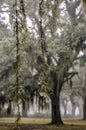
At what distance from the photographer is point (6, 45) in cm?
1970

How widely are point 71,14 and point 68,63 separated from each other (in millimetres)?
3816

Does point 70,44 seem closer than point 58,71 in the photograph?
Yes

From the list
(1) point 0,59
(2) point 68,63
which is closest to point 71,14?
(2) point 68,63

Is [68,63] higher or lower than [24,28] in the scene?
higher

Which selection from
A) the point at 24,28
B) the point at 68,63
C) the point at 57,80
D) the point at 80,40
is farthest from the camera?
the point at 57,80

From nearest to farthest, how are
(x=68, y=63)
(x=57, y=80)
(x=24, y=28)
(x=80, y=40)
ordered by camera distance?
(x=24, y=28), (x=80, y=40), (x=68, y=63), (x=57, y=80)

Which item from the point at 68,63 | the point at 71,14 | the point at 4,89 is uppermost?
the point at 71,14

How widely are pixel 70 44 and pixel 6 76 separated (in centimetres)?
478

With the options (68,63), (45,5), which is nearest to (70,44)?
(68,63)

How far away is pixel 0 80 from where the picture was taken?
1977 cm

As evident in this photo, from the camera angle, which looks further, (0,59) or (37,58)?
(0,59)

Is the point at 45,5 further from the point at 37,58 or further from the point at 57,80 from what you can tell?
the point at 57,80

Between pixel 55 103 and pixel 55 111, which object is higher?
pixel 55 103

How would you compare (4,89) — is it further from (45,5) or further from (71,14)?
(45,5)
